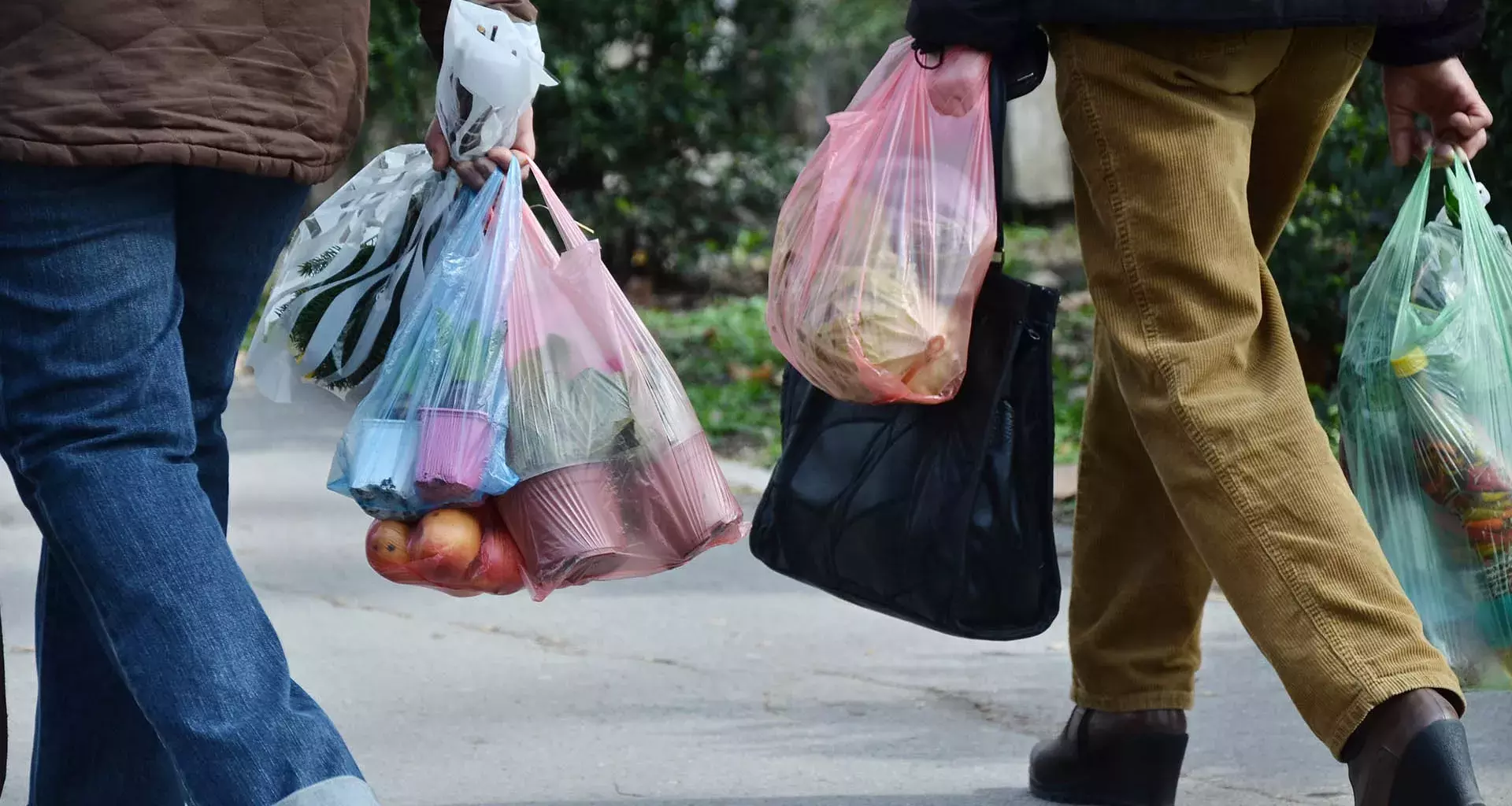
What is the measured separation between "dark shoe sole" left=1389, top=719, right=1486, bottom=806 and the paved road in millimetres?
711

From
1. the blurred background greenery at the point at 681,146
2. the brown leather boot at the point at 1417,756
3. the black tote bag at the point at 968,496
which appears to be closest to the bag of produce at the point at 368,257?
the black tote bag at the point at 968,496

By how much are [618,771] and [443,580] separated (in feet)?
2.64

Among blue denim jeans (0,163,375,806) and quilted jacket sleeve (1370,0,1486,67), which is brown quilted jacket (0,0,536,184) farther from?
quilted jacket sleeve (1370,0,1486,67)

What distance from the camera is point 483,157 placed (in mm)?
2285

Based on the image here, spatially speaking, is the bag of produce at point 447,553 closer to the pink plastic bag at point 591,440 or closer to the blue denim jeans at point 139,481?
the pink plastic bag at point 591,440

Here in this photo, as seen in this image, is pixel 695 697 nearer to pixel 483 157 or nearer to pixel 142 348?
pixel 483 157

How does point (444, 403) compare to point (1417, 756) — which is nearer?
point (1417, 756)

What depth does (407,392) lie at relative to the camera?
2152mm

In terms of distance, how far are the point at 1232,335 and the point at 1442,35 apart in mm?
519

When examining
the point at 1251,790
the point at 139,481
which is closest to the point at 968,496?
the point at 1251,790

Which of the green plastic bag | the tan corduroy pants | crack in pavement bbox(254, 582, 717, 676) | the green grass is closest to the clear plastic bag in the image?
the tan corduroy pants

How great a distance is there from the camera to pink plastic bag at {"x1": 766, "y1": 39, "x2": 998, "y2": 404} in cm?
228

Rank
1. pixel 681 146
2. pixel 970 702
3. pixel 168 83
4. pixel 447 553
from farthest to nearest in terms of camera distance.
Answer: pixel 681 146
pixel 970 702
pixel 447 553
pixel 168 83

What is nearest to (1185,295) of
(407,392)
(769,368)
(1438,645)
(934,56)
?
(934,56)
